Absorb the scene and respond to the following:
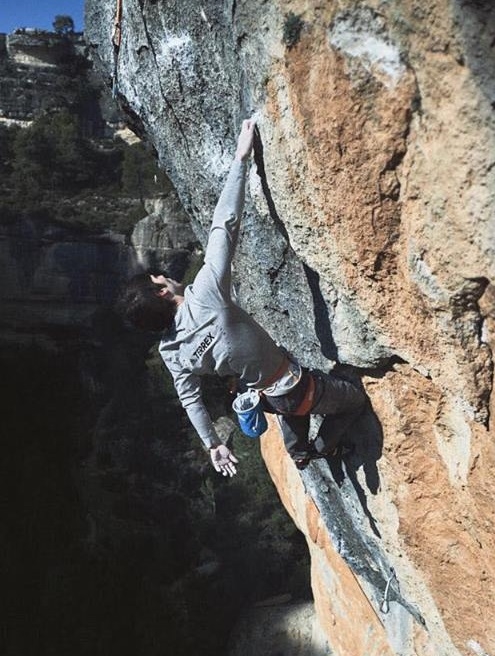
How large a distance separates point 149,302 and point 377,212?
0.81 metres

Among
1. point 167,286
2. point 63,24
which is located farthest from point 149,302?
point 63,24

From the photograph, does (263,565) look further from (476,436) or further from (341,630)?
(476,436)

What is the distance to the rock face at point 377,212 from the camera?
177 cm

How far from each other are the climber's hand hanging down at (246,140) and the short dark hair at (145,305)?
0.55 m

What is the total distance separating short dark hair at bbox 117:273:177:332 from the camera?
87.7 inches

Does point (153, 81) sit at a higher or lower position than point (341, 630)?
higher

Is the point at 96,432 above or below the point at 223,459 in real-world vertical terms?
below

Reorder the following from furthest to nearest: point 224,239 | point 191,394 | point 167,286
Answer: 1. point 191,394
2. point 167,286
3. point 224,239

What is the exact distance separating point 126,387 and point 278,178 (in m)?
12.8

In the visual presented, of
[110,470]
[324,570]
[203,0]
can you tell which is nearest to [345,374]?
[203,0]

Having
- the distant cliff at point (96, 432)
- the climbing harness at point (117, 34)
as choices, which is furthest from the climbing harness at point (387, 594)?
the distant cliff at point (96, 432)

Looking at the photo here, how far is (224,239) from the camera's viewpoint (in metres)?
2.19

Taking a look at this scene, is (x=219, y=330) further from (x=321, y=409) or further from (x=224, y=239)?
(x=321, y=409)

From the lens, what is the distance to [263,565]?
447 inches
